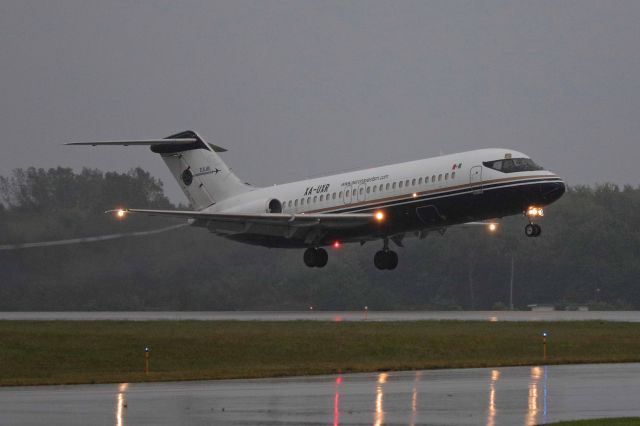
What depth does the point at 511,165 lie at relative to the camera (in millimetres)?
48375

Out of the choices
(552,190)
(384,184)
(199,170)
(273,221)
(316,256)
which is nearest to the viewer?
(552,190)

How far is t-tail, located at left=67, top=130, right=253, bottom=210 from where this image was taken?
202ft

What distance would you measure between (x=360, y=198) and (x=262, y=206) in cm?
626

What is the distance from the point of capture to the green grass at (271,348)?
34.7m

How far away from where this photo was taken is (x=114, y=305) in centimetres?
6444

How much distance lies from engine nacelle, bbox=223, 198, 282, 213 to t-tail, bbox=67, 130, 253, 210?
2.84 m

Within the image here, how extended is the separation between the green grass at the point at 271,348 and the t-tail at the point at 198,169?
14.8 metres

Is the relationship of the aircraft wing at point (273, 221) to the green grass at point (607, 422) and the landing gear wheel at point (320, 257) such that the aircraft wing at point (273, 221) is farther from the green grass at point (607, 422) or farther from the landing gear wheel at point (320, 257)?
the green grass at point (607, 422)

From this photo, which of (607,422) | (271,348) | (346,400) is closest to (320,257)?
A: (271,348)

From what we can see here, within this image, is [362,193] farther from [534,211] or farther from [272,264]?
[272,264]

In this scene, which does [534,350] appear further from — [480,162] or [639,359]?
[480,162]

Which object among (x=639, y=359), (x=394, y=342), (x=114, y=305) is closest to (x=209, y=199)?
(x=114, y=305)

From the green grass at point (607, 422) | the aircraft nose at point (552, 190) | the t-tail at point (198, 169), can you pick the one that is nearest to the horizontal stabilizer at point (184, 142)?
the t-tail at point (198, 169)

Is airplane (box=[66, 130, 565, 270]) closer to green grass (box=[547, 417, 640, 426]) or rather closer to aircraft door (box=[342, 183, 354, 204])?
aircraft door (box=[342, 183, 354, 204])
